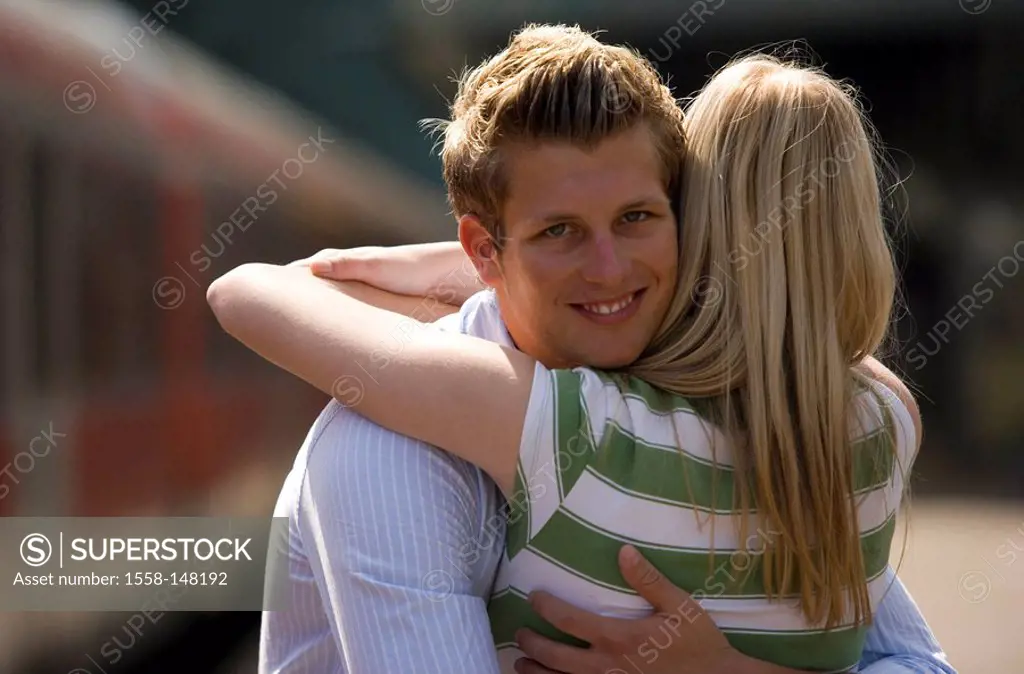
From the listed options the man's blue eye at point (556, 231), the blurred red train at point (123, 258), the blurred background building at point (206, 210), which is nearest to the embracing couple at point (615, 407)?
the man's blue eye at point (556, 231)

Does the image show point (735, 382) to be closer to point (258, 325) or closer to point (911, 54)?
point (258, 325)

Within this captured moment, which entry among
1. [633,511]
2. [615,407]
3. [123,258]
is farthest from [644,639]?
[123,258]

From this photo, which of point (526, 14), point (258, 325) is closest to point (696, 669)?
point (258, 325)

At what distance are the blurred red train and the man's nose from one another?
1653 millimetres

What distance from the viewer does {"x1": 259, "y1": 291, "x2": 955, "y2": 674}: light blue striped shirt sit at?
127cm

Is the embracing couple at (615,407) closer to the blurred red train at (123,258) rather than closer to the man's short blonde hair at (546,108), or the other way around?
the man's short blonde hair at (546,108)

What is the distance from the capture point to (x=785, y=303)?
4.68 ft

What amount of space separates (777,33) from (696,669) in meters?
6.57

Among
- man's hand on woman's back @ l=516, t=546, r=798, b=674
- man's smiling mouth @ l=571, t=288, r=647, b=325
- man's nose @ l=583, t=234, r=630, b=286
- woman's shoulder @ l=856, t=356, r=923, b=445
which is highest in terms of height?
man's nose @ l=583, t=234, r=630, b=286

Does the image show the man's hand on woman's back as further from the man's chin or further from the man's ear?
the man's ear

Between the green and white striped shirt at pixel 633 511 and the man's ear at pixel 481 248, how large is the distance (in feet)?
0.64

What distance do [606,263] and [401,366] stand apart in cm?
28

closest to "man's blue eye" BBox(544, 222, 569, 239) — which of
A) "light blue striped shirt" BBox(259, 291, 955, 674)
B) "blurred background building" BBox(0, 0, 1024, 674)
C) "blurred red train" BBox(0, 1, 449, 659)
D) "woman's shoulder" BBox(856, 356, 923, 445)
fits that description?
"light blue striped shirt" BBox(259, 291, 955, 674)

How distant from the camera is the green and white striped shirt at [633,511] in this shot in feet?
4.37
